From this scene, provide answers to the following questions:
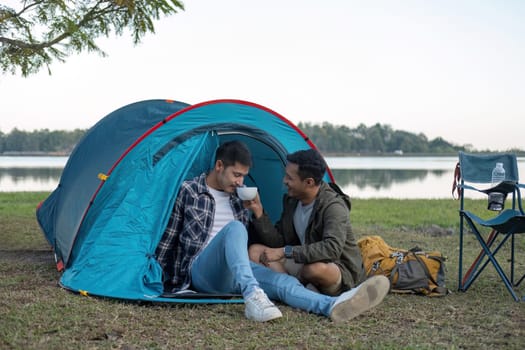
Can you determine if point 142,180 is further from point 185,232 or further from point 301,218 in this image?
point 301,218

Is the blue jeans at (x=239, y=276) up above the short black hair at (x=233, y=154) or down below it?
below

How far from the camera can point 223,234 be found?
12.5ft

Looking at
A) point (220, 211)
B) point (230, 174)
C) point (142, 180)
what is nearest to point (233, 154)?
point (230, 174)

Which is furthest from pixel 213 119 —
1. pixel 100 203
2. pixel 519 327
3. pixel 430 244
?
pixel 430 244

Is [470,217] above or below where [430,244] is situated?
above

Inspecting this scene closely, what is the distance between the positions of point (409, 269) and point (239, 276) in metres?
1.60

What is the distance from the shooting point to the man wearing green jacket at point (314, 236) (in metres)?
3.89

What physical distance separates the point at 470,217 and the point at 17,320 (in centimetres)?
322

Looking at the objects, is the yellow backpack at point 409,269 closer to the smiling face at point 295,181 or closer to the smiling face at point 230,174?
the smiling face at point 295,181

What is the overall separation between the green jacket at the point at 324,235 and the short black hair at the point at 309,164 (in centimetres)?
14

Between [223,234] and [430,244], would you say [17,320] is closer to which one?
[223,234]

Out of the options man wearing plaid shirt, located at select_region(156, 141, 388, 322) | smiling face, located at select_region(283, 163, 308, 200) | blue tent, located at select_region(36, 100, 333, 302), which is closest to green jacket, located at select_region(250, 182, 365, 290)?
smiling face, located at select_region(283, 163, 308, 200)

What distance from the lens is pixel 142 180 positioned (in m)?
4.45

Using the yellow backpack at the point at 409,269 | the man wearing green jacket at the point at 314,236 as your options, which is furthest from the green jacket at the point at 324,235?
the yellow backpack at the point at 409,269
